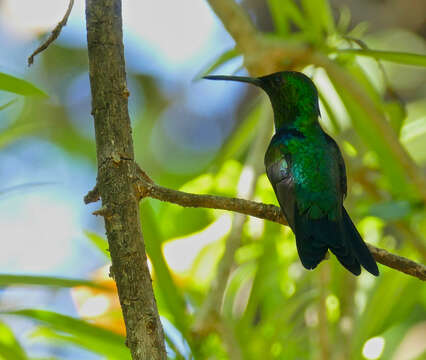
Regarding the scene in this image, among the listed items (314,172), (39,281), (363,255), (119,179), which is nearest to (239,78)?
(314,172)

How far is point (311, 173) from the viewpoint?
89.4 inches

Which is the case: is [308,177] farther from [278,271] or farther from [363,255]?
[278,271]

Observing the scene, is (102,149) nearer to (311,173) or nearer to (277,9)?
(311,173)

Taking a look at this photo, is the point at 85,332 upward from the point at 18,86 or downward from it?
downward

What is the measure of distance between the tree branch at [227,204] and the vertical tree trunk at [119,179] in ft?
0.19

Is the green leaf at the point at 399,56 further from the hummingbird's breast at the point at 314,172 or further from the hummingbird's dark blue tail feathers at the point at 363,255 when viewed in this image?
the hummingbird's dark blue tail feathers at the point at 363,255

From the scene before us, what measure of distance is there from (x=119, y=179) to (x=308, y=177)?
1090mm

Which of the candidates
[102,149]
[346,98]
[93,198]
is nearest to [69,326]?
[93,198]

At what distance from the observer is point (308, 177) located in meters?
2.26

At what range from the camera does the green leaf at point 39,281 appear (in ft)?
6.33

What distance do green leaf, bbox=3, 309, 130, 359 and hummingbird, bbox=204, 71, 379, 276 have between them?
76 cm

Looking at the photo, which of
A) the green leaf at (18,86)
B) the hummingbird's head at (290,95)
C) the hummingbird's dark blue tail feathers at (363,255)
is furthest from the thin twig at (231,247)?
the green leaf at (18,86)

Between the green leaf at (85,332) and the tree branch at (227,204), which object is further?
the green leaf at (85,332)

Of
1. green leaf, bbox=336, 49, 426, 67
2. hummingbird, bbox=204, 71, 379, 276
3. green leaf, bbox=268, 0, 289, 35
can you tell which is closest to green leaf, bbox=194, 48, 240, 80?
green leaf, bbox=268, 0, 289, 35
